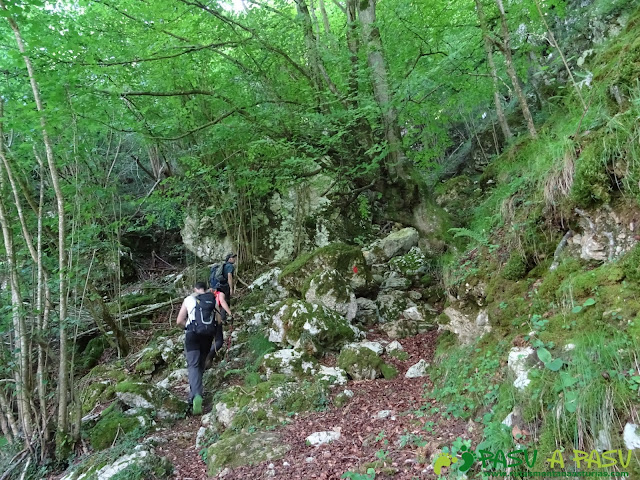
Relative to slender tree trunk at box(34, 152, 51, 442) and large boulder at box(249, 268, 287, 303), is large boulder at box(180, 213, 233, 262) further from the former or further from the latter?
slender tree trunk at box(34, 152, 51, 442)

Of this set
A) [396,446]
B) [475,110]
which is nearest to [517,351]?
[396,446]

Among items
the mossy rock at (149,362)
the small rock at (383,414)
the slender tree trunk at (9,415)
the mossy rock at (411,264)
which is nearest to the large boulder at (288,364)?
the small rock at (383,414)

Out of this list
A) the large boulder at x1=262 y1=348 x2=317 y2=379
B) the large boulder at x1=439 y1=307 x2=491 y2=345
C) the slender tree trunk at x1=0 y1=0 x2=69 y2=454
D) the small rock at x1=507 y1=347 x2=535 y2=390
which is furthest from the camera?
the large boulder at x1=262 y1=348 x2=317 y2=379

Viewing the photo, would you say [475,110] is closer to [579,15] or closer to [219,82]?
[579,15]

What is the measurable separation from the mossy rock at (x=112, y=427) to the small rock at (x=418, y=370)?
Result: 370 cm

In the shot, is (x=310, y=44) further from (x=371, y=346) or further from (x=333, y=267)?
(x=371, y=346)

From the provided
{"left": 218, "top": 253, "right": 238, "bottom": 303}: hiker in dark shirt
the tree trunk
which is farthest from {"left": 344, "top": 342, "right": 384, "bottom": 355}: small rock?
the tree trunk

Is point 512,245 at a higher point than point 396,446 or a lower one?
higher

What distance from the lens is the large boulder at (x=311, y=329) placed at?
6043 mm

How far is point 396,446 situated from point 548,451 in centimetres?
140

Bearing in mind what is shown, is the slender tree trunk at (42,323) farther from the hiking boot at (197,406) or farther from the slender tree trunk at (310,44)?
the slender tree trunk at (310,44)

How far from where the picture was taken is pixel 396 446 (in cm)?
320

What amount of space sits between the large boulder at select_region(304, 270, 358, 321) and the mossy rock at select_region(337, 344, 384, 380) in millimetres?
1675

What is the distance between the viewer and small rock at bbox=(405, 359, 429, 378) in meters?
4.88
